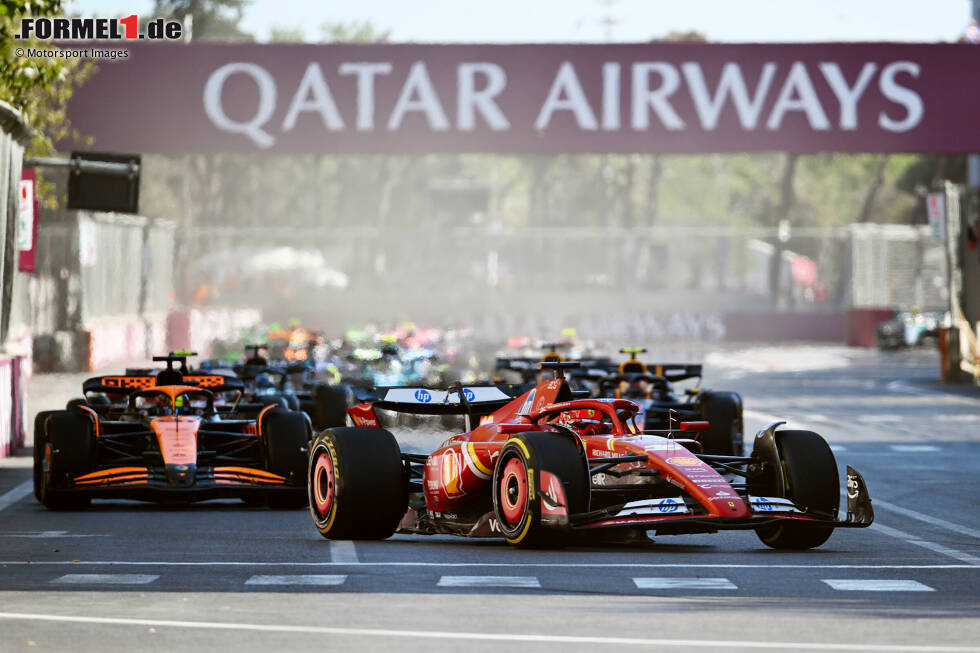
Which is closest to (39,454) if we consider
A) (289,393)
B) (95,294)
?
(289,393)

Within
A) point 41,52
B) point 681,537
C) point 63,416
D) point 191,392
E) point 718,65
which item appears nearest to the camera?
point 681,537

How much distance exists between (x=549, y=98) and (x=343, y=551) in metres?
26.2

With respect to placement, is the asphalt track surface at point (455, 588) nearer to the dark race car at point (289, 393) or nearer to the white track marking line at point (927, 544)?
the white track marking line at point (927, 544)

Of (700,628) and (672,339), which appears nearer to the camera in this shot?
(700,628)

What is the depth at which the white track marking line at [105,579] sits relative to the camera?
11258mm

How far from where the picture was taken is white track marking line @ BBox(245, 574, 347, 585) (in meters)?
11.3

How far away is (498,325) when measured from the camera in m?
63.9

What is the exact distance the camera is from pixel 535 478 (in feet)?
40.3

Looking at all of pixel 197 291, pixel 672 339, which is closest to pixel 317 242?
pixel 197 291

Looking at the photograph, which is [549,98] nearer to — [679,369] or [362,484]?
[679,369]

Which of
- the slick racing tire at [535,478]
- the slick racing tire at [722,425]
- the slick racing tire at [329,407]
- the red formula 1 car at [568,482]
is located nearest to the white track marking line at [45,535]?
the red formula 1 car at [568,482]

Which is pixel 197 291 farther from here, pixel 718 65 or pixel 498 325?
pixel 718 65

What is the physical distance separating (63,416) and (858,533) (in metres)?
6.10

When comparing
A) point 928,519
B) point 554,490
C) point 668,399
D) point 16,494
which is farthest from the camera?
point 668,399
